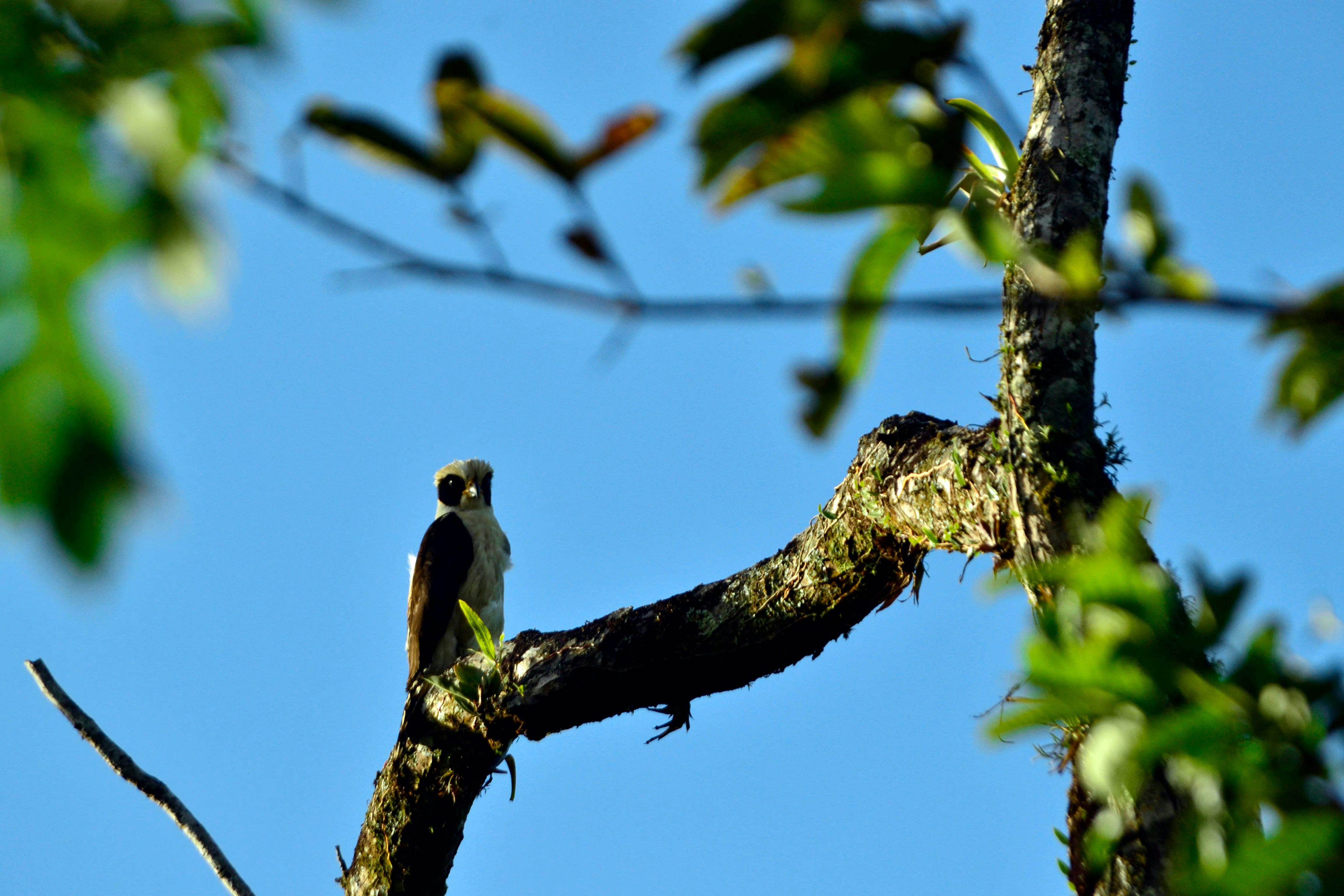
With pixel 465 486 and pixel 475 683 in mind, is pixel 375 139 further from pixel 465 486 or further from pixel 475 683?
pixel 465 486

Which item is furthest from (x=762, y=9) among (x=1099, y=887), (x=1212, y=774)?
(x=1099, y=887)

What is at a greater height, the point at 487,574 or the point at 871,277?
the point at 487,574

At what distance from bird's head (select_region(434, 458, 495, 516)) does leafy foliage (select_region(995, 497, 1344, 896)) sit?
22.6 ft

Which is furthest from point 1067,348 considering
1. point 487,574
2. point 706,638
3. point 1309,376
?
point 487,574

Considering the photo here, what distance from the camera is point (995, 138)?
3.06 meters

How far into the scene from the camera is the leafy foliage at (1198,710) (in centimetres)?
74

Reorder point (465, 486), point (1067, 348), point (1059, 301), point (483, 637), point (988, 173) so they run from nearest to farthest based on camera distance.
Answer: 1. point (1059, 301)
2. point (1067, 348)
3. point (988, 173)
4. point (483, 637)
5. point (465, 486)

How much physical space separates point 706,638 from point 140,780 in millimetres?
2077

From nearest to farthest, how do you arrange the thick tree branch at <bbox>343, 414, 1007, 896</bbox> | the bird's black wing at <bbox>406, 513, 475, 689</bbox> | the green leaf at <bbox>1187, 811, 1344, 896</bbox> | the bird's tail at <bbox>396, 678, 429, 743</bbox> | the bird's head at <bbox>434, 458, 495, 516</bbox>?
1. the green leaf at <bbox>1187, 811, 1344, 896</bbox>
2. the thick tree branch at <bbox>343, 414, 1007, 896</bbox>
3. the bird's tail at <bbox>396, 678, 429, 743</bbox>
4. the bird's black wing at <bbox>406, 513, 475, 689</bbox>
5. the bird's head at <bbox>434, 458, 495, 516</bbox>

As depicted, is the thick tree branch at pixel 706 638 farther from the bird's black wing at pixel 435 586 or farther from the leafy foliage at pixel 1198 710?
the leafy foliage at pixel 1198 710

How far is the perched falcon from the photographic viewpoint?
594 cm

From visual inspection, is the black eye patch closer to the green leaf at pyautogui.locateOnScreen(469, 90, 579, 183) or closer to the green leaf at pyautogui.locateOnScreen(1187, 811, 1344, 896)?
the green leaf at pyautogui.locateOnScreen(469, 90, 579, 183)

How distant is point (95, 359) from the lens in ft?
1.75

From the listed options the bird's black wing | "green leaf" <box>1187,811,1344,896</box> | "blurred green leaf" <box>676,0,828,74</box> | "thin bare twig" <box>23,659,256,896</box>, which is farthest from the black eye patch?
"green leaf" <box>1187,811,1344,896</box>
